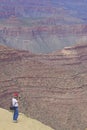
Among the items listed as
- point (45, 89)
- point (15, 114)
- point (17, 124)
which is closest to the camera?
point (15, 114)

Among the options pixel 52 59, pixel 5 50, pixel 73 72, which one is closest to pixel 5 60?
pixel 5 50

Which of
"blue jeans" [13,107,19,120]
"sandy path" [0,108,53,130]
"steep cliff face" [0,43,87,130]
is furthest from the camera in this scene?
"steep cliff face" [0,43,87,130]

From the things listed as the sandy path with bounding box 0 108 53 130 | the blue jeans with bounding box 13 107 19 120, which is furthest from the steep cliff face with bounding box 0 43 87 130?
the blue jeans with bounding box 13 107 19 120

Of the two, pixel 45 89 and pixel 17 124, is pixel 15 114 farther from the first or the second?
pixel 45 89

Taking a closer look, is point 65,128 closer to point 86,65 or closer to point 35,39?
point 86,65

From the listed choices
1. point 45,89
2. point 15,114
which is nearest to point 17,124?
point 15,114

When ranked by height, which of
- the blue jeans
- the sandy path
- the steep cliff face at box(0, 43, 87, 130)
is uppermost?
the blue jeans

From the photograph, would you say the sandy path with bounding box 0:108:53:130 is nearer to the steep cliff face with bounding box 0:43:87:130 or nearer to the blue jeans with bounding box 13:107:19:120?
the blue jeans with bounding box 13:107:19:120

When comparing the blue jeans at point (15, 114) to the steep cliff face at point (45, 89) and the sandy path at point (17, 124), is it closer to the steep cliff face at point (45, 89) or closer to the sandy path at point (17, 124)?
the sandy path at point (17, 124)
